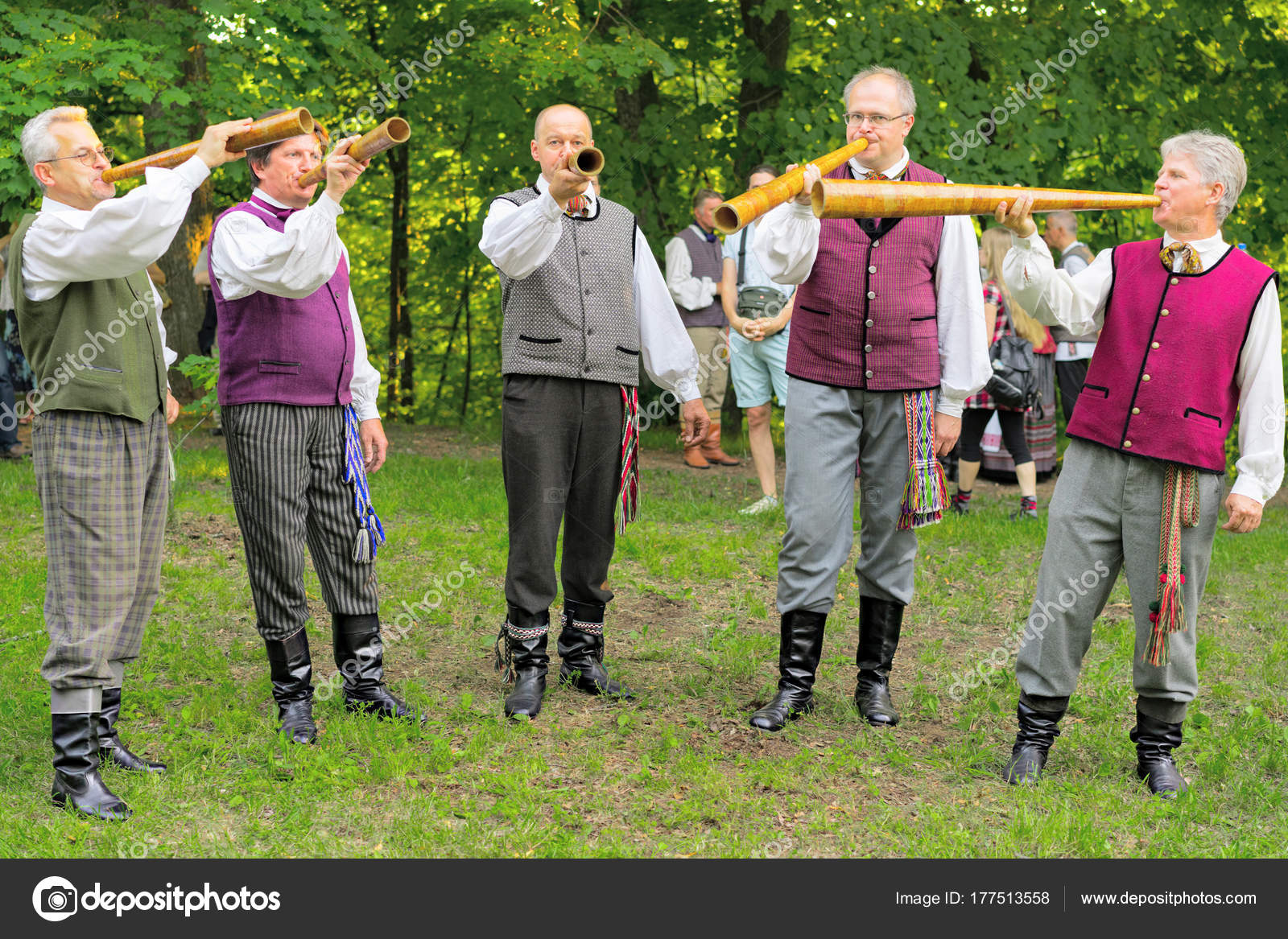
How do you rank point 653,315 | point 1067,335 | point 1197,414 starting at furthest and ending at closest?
point 1067,335
point 653,315
point 1197,414

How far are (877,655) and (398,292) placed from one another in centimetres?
1270

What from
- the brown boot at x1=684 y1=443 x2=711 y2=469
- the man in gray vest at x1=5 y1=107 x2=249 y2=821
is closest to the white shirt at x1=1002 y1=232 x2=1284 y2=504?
the man in gray vest at x1=5 y1=107 x2=249 y2=821

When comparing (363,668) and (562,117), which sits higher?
(562,117)

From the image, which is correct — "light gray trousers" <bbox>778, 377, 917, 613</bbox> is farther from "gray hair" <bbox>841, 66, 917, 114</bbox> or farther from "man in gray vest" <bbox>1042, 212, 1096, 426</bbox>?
"man in gray vest" <bbox>1042, 212, 1096, 426</bbox>

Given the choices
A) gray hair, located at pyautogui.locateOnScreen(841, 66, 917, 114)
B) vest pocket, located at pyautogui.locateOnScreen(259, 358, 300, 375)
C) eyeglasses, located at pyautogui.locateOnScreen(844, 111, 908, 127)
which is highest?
gray hair, located at pyautogui.locateOnScreen(841, 66, 917, 114)

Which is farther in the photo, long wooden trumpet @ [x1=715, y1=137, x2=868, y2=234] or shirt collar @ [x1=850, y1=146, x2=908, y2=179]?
shirt collar @ [x1=850, y1=146, x2=908, y2=179]

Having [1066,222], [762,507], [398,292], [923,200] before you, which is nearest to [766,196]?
[923,200]

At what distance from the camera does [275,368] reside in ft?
12.5

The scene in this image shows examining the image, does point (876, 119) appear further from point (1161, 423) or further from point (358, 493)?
point (358, 493)

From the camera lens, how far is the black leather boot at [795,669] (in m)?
A: 4.23

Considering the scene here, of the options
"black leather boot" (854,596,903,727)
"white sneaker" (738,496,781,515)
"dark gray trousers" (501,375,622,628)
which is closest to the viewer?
"dark gray trousers" (501,375,622,628)

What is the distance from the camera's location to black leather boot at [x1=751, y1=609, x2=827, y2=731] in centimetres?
423

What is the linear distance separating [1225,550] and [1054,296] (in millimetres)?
4239

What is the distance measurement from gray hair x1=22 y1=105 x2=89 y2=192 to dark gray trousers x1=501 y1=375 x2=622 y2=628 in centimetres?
159
